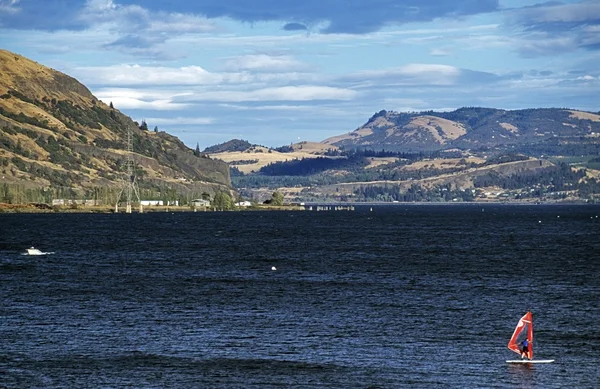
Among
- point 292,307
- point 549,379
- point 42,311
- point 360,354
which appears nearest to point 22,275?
point 42,311

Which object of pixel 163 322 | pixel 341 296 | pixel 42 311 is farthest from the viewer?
pixel 341 296

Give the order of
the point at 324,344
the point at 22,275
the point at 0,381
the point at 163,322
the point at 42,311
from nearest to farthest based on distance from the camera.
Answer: the point at 0,381, the point at 324,344, the point at 163,322, the point at 42,311, the point at 22,275

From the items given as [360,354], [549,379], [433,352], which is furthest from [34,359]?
[549,379]

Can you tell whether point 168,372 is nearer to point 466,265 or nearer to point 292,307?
point 292,307

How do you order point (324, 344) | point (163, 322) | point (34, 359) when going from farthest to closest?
point (163, 322), point (324, 344), point (34, 359)

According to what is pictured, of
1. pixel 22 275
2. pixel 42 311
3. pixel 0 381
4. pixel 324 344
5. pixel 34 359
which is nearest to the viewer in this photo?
pixel 0 381

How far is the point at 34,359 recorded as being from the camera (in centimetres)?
7200

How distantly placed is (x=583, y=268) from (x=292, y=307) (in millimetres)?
65537

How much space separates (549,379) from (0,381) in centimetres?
3568

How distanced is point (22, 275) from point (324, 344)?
68620 mm

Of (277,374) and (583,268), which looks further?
(583,268)

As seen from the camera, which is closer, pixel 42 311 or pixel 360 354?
pixel 360 354

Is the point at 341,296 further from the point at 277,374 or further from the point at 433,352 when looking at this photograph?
the point at 277,374

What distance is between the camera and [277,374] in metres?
67.4
